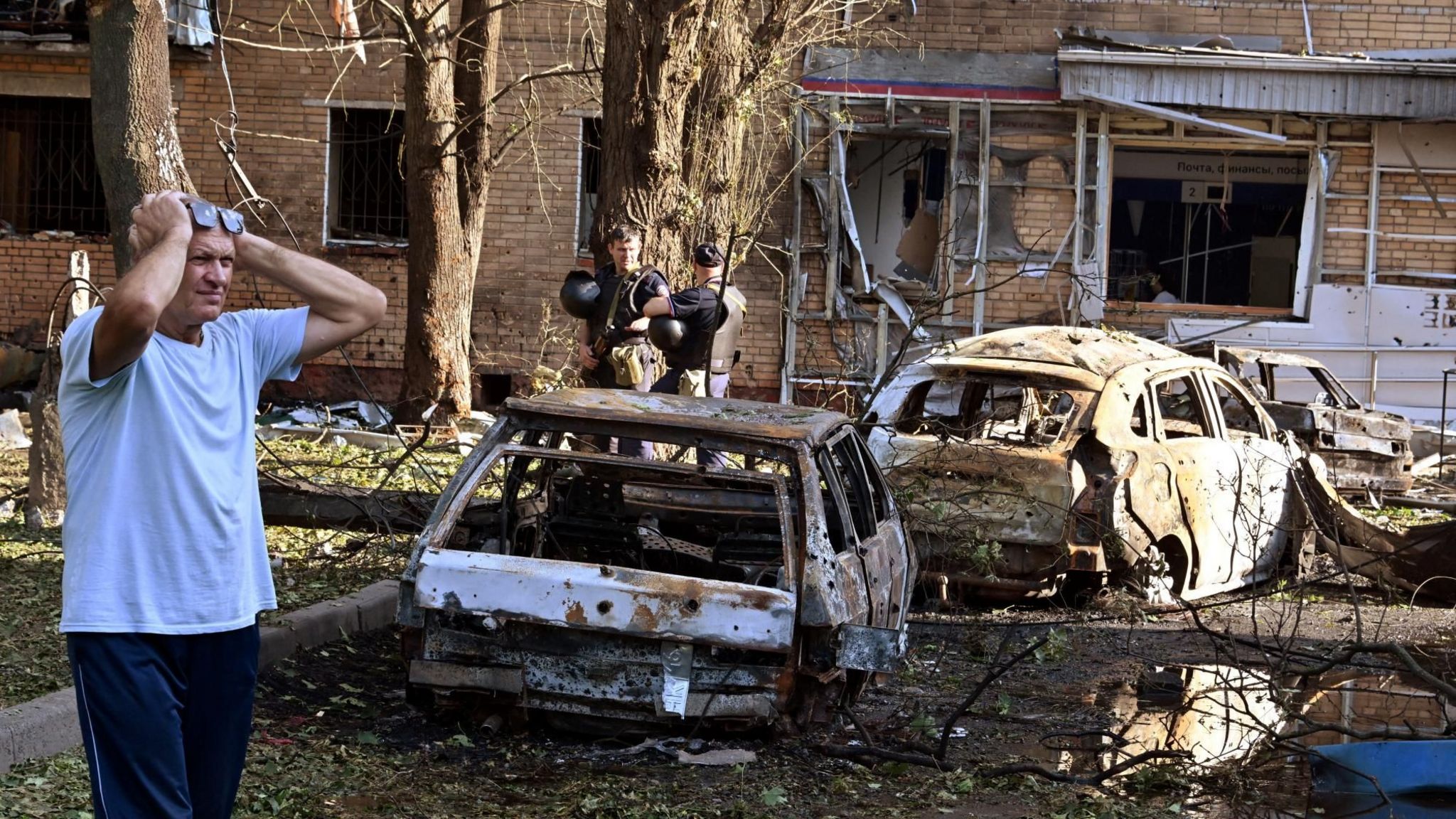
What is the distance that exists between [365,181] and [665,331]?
10.2 metres

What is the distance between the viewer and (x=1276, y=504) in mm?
10047

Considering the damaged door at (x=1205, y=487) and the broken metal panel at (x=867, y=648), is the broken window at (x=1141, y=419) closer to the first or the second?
the damaged door at (x=1205, y=487)

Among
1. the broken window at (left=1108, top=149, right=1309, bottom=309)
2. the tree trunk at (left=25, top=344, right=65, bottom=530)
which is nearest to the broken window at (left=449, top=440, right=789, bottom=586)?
the tree trunk at (left=25, top=344, right=65, bottom=530)

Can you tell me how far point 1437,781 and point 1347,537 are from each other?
568 cm

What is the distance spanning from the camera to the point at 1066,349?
9.14 metres

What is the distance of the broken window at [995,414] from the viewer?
8750 mm

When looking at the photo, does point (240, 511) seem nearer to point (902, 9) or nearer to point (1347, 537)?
point (1347, 537)

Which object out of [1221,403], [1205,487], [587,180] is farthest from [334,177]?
[1205,487]

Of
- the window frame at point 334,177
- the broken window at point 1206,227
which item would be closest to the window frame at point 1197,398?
the broken window at point 1206,227

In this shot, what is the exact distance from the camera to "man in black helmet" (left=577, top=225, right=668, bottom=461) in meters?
9.10

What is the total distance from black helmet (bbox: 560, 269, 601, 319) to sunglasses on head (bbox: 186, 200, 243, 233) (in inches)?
228

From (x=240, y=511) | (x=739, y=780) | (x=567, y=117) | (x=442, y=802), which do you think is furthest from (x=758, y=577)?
(x=567, y=117)

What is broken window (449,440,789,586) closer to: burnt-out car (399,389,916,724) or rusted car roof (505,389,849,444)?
burnt-out car (399,389,916,724)

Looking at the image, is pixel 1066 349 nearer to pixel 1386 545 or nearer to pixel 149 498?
pixel 1386 545
